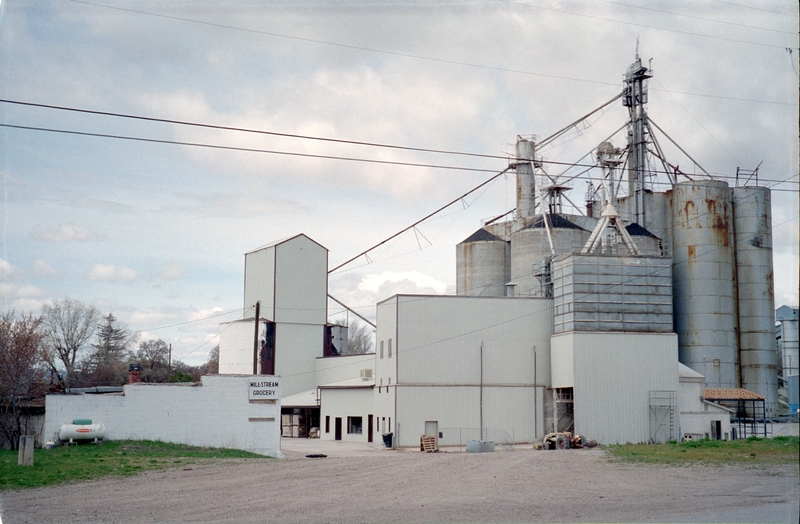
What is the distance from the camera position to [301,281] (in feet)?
217

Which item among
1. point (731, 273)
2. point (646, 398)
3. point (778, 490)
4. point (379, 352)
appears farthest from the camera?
point (731, 273)

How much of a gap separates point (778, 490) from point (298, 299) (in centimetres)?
4832

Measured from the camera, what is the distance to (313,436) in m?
59.6

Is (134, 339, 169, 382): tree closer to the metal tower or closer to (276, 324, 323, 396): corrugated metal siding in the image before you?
(276, 324, 323, 396): corrugated metal siding

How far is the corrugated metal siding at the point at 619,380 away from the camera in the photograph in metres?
44.3

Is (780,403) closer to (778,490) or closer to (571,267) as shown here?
(571,267)

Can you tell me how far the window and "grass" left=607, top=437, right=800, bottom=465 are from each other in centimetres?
2191

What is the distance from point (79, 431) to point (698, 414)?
33.8 meters

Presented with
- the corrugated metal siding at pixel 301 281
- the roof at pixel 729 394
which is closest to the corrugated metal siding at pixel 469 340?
the roof at pixel 729 394

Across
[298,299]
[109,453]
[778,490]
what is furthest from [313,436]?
[778,490]

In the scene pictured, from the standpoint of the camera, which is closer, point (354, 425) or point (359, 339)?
point (354, 425)

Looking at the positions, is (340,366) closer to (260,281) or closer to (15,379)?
(260,281)

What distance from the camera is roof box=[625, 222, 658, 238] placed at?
180ft

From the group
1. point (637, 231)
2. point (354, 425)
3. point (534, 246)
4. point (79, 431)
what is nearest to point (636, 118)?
point (637, 231)
